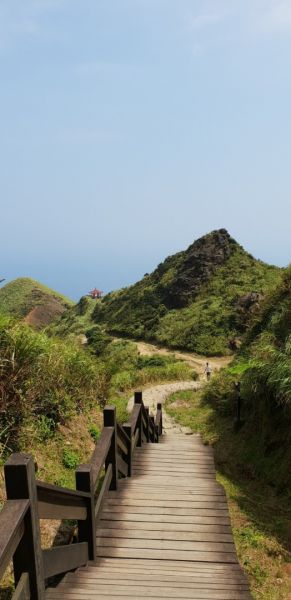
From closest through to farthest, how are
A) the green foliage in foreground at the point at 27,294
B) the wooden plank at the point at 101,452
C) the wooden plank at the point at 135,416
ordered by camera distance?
the wooden plank at the point at 101,452, the wooden plank at the point at 135,416, the green foliage in foreground at the point at 27,294

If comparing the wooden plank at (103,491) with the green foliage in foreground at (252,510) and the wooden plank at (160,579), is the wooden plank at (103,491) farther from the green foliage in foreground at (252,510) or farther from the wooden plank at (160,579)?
the green foliage in foreground at (252,510)

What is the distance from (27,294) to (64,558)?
73.9 m

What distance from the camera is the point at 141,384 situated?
22562 mm

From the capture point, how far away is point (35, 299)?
7206cm

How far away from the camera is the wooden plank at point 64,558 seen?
9.87ft

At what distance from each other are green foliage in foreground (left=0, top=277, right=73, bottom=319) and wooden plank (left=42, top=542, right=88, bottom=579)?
64.2 metres

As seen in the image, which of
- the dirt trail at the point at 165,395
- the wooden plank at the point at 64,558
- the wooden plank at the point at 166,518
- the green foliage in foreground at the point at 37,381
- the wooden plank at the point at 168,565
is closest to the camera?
the wooden plank at the point at 64,558

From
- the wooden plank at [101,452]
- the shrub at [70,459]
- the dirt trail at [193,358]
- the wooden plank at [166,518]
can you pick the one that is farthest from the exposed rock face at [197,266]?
the wooden plank at [101,452]

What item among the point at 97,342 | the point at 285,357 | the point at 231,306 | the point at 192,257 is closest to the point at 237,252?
the point at 192,257

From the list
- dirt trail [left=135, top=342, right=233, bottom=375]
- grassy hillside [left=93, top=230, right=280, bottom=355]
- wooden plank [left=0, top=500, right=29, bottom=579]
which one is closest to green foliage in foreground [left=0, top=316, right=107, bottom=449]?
wooden plank [left=0, top=500, right=29, bottom=579]

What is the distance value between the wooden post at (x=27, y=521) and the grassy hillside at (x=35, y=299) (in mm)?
62409

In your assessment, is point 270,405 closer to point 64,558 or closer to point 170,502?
point 170,502

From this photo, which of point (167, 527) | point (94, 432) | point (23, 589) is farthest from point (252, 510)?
point (23, 589)

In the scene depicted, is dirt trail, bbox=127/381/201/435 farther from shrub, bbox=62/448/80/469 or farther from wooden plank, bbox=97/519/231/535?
wooden plank, bbox=97/519/231/535
